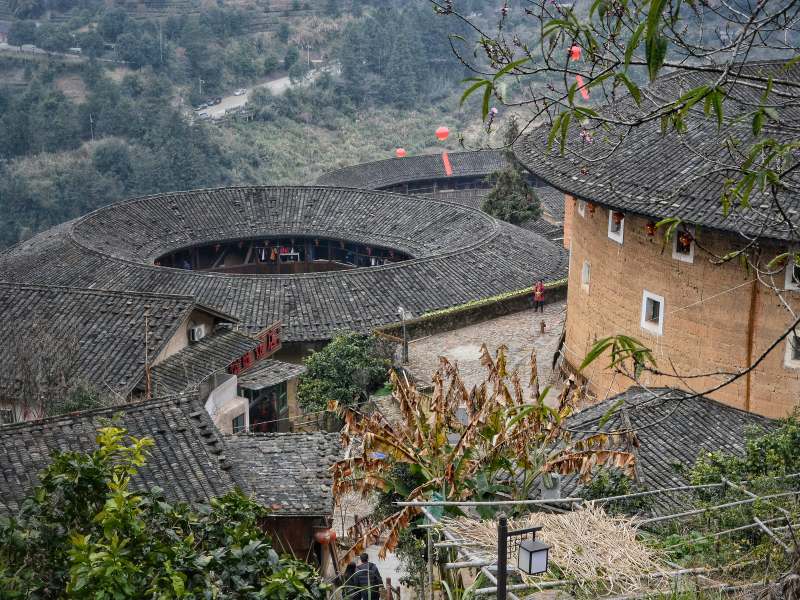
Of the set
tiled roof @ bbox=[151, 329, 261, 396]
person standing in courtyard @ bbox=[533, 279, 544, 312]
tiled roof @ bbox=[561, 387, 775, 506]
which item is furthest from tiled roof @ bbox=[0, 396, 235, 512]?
person standing in courtyard @ bbox=[533, 279, 544, 312]

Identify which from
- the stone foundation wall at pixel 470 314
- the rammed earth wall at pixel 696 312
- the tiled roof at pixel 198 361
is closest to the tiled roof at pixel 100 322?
the tiled roof at pixel 198 361

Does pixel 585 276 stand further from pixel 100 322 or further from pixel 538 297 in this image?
pixel 100 322

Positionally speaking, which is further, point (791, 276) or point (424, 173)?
Result: point (424, 173)

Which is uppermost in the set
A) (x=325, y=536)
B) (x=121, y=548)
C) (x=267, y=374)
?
(x=121, y=548)

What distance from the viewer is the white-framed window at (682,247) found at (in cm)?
1678

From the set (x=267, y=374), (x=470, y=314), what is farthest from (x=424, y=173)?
(x=267, y=374)

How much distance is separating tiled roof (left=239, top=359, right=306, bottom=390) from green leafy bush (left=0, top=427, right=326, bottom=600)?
47.1 ft

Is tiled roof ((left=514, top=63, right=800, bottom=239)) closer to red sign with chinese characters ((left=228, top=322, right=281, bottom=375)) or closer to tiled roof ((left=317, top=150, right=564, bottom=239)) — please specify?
red sign with chinese characters ((left=228, top=322, right=281, bottom=375))

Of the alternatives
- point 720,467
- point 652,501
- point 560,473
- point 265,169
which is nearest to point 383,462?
point 560,473

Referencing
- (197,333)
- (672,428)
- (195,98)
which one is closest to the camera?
(672,428)

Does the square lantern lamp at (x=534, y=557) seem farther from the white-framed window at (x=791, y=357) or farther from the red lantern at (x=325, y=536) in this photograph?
the white-framed window at (x=791, y=357)

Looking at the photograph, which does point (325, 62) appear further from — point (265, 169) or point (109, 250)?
point (109, 250)

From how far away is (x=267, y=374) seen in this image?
22.5 m

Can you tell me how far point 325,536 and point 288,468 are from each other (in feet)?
4.69
